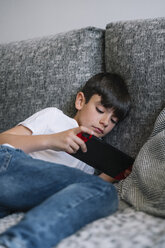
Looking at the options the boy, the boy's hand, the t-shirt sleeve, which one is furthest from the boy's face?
the boy's hand

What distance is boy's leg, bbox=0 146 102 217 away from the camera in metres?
0.71

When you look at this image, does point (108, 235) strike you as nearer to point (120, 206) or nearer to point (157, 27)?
point (120, 206)

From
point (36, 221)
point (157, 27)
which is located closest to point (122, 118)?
point (157, 27)

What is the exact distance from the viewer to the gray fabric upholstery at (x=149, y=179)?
725 mm

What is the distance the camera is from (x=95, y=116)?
1151mm

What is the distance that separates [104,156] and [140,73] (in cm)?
36

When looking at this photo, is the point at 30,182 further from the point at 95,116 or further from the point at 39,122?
the point at 95,116

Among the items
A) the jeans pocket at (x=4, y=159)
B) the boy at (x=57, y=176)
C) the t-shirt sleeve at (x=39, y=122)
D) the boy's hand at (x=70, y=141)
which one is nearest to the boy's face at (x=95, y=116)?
the boy at (x=57, y=176)

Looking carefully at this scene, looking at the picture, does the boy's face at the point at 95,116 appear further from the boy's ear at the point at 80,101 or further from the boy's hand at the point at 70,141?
the boy's hand at the point at 70,141

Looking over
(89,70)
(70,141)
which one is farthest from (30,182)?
(89,70)

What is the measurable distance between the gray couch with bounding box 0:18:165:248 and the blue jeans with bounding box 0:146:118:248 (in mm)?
60

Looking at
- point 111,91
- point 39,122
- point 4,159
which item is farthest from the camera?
point 111,91

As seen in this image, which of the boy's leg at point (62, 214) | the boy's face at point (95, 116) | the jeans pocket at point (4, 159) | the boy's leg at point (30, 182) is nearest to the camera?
the boy's leg at point (62, 214)

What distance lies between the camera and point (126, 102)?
1.08 m
